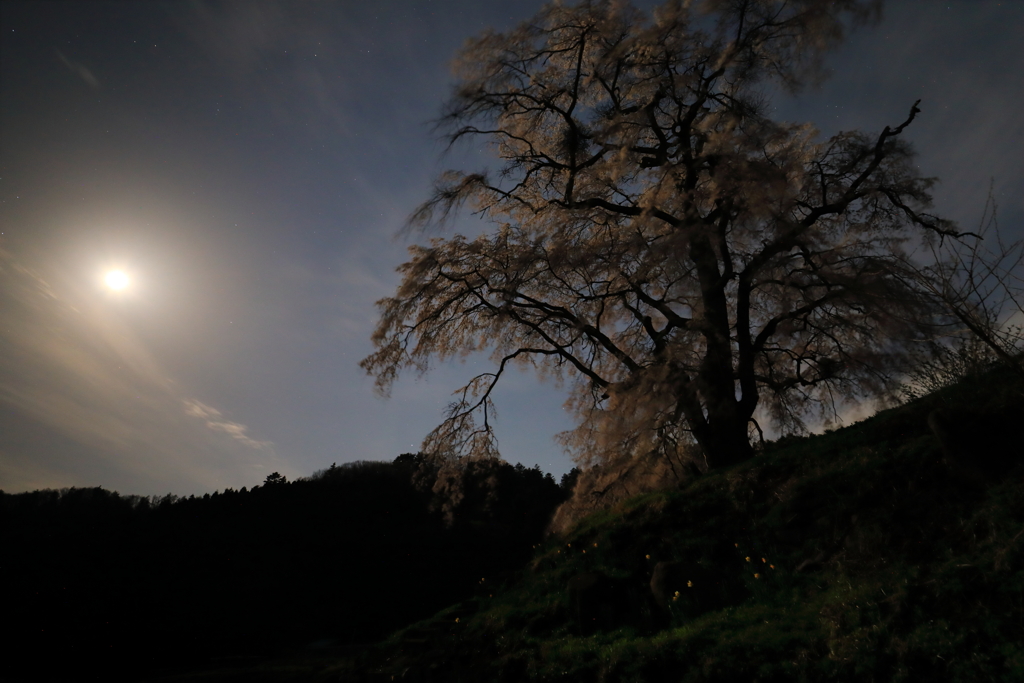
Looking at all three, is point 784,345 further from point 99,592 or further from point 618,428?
point 99,592

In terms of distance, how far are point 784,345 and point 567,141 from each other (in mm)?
7164

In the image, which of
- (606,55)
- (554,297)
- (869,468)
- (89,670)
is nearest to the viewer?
(869,468)

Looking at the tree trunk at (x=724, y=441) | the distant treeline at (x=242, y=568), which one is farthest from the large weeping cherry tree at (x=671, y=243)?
the distant treeline at (x=242, y=568)

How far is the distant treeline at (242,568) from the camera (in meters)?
26.8

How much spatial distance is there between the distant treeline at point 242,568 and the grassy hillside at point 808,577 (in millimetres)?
14306

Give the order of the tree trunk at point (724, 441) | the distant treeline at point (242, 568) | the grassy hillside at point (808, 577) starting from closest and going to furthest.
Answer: the grassy hillside at point (808, 577), the tree trunk at point (724, 441), the distant treeline at point (242, 568)

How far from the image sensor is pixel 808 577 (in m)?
5.56

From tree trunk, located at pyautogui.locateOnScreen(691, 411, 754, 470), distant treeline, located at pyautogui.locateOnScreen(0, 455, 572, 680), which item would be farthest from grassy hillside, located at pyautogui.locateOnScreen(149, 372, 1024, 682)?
distant treeline, located at pyautogui.locateOnScreen(0, 455, 572, 680)

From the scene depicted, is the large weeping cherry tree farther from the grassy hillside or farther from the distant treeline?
the distant treeline

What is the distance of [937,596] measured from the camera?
4.11 meters

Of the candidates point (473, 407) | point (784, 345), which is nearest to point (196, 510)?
point (473, 407)

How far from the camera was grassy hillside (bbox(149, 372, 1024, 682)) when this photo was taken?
392 cm

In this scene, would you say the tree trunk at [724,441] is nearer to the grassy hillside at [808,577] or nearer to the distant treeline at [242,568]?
the grassy hillside at [808,577]

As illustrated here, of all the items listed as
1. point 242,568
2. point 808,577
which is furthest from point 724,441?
point 242,568
